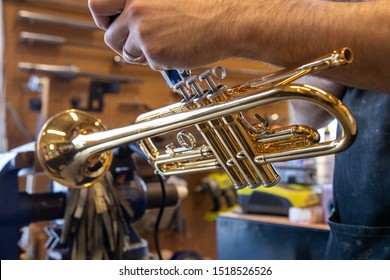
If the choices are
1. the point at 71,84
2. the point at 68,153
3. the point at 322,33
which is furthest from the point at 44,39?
the point at 322,33

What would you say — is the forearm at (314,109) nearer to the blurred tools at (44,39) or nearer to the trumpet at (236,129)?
the trumpet at (236,129)

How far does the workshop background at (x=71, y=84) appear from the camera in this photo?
143 centimetres

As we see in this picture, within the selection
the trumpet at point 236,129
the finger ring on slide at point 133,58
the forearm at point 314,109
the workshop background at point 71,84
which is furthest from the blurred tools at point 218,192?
the finger ring on slide at point 133,58

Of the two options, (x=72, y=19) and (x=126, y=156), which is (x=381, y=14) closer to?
(x=126, y=156)

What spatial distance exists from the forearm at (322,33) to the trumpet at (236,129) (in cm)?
2

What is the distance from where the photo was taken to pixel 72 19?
1.58m

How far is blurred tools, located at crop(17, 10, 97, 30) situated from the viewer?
1.45 metres

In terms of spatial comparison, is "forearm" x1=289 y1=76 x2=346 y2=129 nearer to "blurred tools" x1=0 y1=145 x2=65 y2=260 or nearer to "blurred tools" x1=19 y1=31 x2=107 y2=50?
"blurred tools" x1=0 y1=145 x2=65 y2=260

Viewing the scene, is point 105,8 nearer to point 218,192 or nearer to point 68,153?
point 68,153

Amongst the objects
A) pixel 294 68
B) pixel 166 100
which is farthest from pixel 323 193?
pixel 166 100

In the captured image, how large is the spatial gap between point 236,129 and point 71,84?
4.10ft

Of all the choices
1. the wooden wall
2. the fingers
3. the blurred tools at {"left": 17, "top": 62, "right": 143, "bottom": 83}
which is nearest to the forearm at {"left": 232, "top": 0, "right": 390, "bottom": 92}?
the fingers

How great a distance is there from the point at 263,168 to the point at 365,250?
0.79 ft

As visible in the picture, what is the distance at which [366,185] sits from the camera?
0.58 metres
